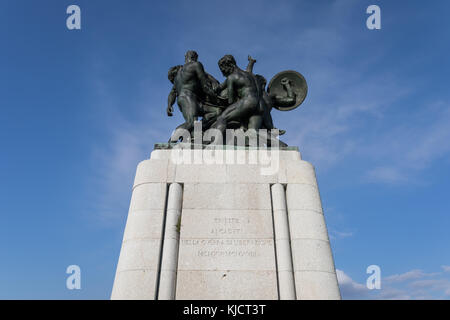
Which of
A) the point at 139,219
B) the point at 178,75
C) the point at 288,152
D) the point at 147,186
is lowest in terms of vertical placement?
the point at 139,219

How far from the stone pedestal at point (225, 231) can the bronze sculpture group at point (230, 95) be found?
1.93m

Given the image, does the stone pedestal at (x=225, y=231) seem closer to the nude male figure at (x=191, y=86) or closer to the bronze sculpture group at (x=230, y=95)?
the bronze sculpture group at (x=230, y=95)

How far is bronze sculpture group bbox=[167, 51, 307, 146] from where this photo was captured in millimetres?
10414

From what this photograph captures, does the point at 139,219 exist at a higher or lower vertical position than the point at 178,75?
lower

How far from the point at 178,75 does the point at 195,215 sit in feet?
20.0

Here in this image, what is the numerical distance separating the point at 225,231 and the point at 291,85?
288 inches

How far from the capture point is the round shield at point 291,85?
12023 mm

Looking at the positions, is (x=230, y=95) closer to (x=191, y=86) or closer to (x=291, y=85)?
(x=191, y=86)

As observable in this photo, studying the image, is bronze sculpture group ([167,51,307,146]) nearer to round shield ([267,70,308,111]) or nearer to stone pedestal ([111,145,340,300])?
round shield ([267,70,308,111])
